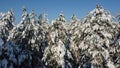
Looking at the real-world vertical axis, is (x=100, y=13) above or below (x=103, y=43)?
above

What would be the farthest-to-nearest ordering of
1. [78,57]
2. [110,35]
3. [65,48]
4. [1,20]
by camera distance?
[1,20] → [78,57] → [65,48] → [110,35]

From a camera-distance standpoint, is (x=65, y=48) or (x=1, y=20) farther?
(x=1, y=20)

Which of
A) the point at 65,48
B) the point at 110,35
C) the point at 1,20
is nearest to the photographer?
the point at 110,35

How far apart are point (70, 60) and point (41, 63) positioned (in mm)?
3942

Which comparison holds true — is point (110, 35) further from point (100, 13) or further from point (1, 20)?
point (1, 20)

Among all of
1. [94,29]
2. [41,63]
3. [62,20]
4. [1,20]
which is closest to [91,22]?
[94,29]

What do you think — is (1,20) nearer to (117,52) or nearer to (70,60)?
(70,60)

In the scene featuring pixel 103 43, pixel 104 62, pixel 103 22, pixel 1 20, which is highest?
pixel 1 20

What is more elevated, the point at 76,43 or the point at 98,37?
the point at 76,43

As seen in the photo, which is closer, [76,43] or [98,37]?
[98,37]

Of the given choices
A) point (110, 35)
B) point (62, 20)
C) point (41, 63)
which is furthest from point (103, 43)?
point (41, 63)

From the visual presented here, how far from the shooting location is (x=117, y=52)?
31.9m

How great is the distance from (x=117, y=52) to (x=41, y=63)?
32.7 ft

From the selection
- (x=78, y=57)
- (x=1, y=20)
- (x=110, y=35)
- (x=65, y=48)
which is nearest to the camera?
(x=110, y=35)
